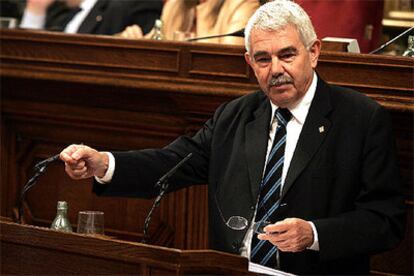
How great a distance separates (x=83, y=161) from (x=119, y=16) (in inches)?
80.8

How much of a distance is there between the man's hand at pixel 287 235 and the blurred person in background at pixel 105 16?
220 centimetres

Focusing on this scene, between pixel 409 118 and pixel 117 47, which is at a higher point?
pixel 117 47

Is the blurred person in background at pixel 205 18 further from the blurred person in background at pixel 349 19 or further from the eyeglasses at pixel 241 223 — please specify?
the eyeglasses at pixel 241 223

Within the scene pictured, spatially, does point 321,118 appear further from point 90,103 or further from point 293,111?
point 90,103

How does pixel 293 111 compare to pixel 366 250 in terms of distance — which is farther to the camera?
pixel 293 111

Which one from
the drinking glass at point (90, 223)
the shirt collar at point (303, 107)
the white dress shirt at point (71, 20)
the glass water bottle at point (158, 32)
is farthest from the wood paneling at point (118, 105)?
the drinking glass at point (90, 223)

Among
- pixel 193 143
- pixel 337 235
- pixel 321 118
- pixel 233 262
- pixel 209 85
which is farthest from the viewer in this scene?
pixel 209 85

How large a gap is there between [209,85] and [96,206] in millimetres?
807

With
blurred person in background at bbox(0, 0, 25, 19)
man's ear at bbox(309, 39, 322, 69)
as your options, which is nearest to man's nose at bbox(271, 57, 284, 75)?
man's ear at bbox(309, 39, 322, 69)

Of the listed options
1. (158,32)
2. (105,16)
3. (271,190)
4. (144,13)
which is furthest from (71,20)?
(271,190)

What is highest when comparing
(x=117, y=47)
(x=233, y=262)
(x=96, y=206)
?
(x=117, y=47)

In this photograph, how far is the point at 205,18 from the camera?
15.5 feet

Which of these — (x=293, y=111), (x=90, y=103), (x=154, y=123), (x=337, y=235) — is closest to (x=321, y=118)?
(x=293, y=111)

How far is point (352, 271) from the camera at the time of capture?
134 inches
